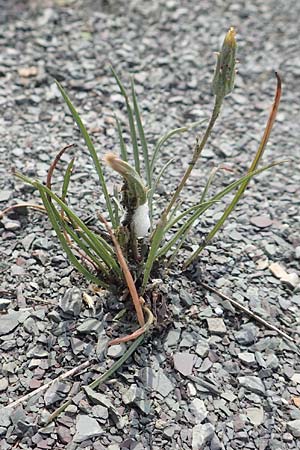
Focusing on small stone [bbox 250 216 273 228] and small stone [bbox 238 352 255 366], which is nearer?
small stone [bbox 238 352 255 366]

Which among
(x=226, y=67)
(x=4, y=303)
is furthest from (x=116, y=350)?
(x=226, y=67)

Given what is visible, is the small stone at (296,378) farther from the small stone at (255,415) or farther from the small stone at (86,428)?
the small stone at (86,428)

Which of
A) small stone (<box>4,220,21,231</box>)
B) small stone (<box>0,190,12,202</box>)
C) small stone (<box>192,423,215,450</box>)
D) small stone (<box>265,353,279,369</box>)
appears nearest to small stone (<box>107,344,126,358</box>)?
small stone (<box>192,423,215,450</box>)

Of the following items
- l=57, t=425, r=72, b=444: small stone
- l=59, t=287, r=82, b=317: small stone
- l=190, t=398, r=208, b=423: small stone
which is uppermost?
l=59, t=287, r=82, b=317: small stone

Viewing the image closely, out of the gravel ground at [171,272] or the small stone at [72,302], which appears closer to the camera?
the gravel ground at [171,272]

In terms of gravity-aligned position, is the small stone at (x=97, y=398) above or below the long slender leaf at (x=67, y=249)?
below

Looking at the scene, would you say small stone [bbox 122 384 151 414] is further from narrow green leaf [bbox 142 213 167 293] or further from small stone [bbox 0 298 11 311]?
small stone [bbox 0 298 11 311]

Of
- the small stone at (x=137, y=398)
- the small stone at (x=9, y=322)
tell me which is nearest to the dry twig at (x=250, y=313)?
the small stone at (x=137, y=398)
